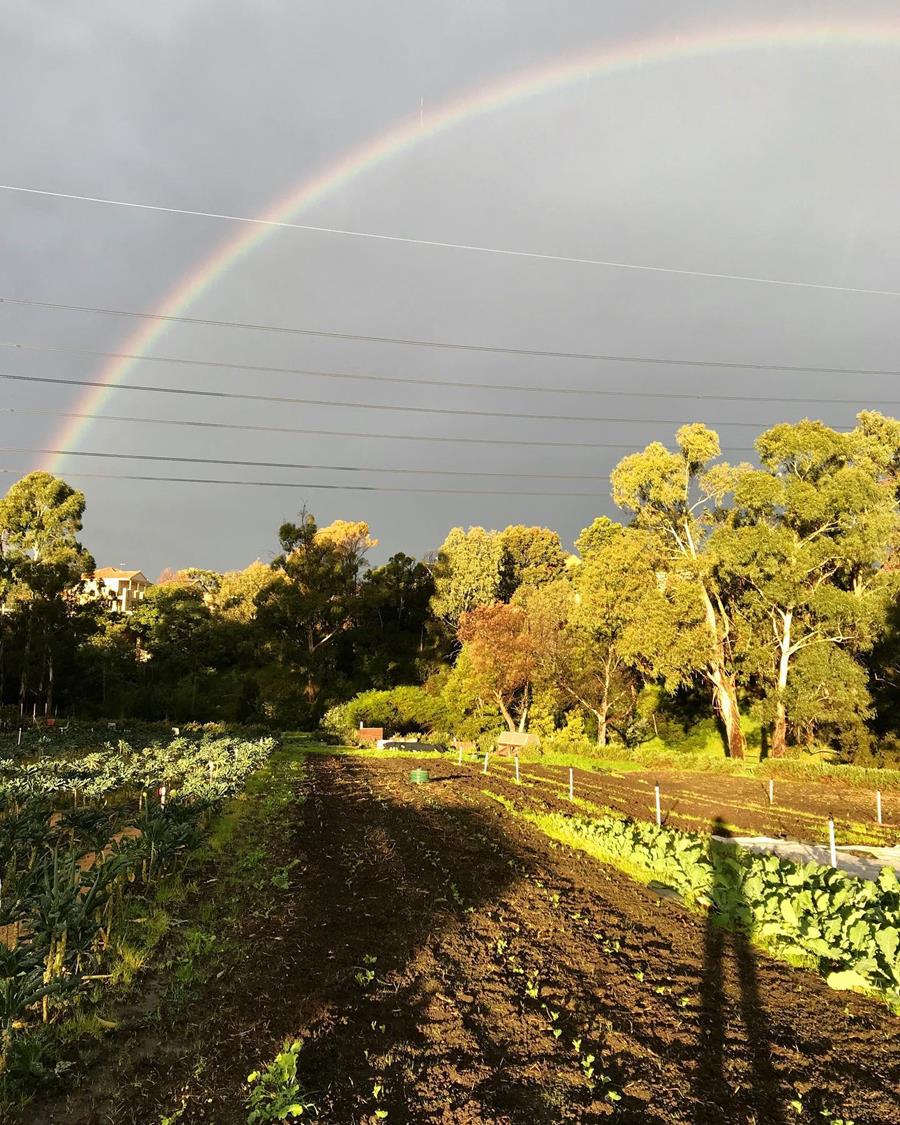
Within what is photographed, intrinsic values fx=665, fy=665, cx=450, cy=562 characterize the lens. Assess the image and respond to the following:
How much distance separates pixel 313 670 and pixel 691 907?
5082 cm

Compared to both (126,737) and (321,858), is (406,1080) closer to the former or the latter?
(321,858)

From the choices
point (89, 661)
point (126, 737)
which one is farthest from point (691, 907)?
point (89, 661)

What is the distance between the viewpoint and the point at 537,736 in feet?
137

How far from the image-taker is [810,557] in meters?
36.1

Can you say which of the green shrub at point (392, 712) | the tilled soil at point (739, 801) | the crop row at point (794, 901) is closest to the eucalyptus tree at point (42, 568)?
the green shrub at point (392, 712)

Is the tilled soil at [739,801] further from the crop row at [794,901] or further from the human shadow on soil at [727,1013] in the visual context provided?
the human shadow on soil at [727,1013]

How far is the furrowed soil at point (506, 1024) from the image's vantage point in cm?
495

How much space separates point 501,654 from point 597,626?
6224 millimetres

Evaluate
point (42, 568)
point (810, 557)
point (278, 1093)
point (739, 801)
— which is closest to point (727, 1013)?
point (278, 1093)

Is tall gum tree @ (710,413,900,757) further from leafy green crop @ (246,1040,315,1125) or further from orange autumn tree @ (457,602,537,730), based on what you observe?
leafy green crop @ (246,1040,315,1125)

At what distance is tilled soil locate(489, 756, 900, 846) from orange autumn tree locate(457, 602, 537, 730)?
9.59 meters

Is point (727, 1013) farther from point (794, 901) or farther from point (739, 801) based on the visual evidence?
point (739, 801)

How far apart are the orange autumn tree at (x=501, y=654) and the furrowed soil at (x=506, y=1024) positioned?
31.4 m

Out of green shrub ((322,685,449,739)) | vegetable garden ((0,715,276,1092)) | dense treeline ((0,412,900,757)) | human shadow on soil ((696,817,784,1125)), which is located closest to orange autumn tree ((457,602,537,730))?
dense treeline ((0,412,900,757))
